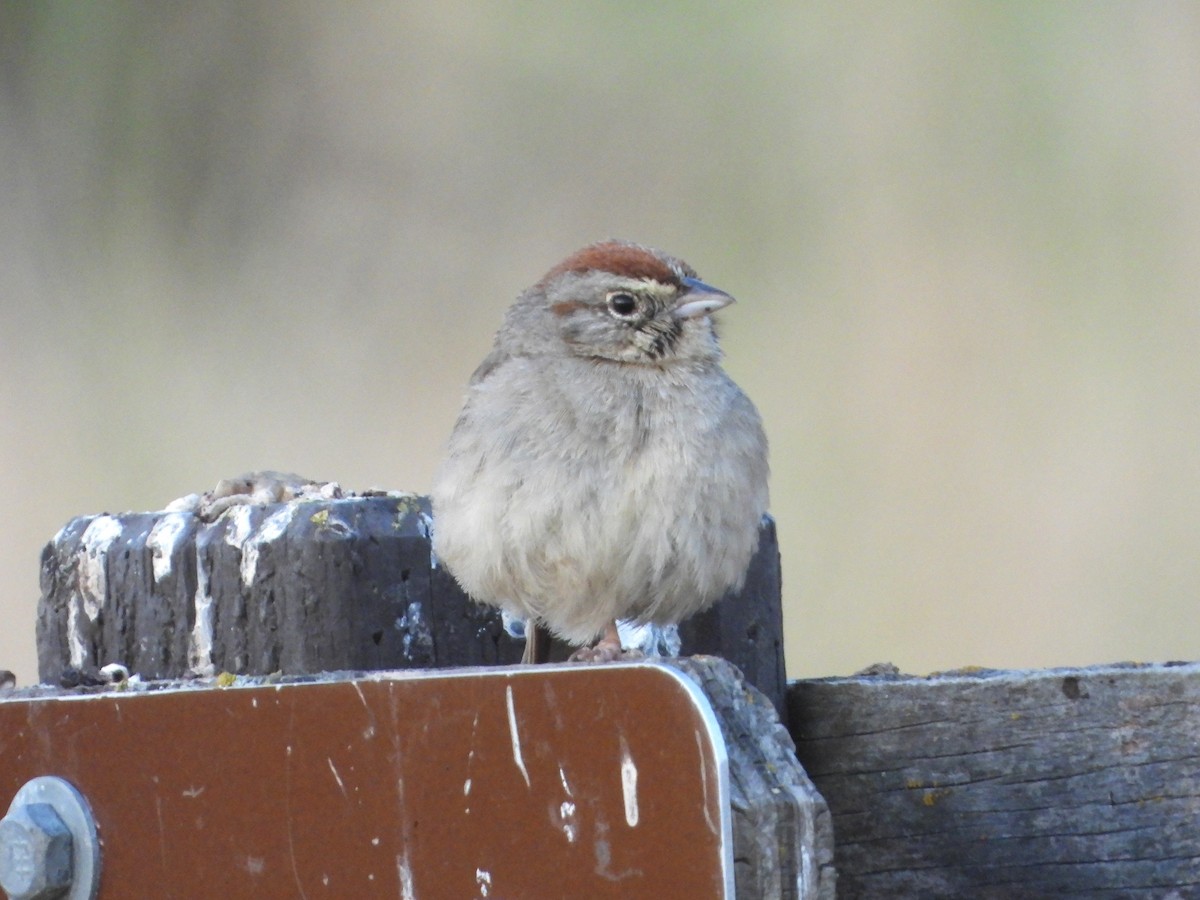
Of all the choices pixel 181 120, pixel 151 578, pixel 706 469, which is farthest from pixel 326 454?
pixel 151 578

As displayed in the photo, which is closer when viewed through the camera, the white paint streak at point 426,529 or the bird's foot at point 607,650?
the white paint streak at point 426,529

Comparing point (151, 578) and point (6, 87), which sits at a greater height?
point (6, 87)

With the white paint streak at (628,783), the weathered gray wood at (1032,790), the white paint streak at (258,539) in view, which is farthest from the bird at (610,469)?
the white paint streak at (628,783)

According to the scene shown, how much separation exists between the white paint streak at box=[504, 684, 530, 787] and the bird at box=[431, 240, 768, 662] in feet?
2.83

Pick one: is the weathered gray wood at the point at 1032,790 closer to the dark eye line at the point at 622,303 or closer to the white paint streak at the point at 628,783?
the white paint streak at the point at 628,783

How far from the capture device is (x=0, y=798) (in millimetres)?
1919

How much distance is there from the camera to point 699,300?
9.54 ft

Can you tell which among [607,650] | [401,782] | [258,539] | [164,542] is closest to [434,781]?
[401,782]

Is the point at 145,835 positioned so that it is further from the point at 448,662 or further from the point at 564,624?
the point at 564,624

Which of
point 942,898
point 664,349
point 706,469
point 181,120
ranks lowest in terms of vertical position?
point 942,898

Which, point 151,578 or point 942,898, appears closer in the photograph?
point 942,898

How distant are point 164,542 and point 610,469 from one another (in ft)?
2.40

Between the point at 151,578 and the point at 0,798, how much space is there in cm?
35

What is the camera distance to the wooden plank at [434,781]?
1.39 metres
